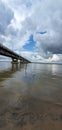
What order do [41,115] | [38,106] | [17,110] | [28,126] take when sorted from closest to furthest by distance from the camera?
[28,126], [41,115], [17,110], [38,106]

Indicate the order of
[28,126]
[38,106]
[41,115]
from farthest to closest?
[38,106]
[41,115]
[28,126]

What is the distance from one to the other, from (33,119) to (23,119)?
0.38m

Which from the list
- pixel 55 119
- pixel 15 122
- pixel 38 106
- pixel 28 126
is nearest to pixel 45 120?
pixel 55 119

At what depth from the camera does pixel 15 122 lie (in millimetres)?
4645

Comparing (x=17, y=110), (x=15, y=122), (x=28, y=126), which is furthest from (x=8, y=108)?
(x=28, y=126)

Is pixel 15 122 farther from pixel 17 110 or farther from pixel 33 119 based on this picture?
pixel 17 110

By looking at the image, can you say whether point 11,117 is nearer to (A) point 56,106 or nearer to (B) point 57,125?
(B) point 57,125

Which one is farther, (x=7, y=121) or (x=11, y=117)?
(x=11, y=117)

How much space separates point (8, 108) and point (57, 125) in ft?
7.89

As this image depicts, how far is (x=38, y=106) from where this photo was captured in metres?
6.41

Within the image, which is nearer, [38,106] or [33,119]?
[33,119]

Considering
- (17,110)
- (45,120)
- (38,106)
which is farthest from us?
(38,106)

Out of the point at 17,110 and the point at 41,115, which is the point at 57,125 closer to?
the point at 41,115

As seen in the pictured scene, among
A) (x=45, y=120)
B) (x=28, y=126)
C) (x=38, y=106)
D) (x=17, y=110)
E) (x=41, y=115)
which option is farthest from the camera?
(x=38, y=106)
